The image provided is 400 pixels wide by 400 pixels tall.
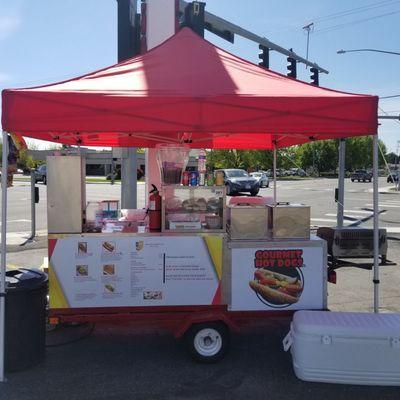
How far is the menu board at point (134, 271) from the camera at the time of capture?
176 inches

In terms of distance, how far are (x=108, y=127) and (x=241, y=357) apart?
2.48 m

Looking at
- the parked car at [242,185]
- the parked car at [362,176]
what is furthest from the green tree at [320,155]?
the parked car at [242,185]

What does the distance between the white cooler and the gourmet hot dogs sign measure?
61 centimetres

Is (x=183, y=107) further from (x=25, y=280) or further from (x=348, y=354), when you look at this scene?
(x=348, y=354)

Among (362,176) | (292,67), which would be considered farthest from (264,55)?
(362,176)

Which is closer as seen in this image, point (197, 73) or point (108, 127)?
point (108, 127)

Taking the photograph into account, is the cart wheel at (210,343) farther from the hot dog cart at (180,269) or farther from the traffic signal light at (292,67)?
the traffic signal light at (292,67)

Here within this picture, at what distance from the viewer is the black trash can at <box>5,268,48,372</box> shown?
418cm

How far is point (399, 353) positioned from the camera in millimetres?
3951

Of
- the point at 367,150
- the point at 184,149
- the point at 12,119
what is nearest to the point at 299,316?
the point at 184,149

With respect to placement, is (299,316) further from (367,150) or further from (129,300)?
(367,150)

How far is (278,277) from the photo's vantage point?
4641 millimetres

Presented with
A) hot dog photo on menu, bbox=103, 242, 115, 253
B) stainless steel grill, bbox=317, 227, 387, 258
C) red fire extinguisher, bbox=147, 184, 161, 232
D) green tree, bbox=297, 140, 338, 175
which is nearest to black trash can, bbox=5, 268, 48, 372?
hot dog photo on menu, bbox=103, 242, 115, 253

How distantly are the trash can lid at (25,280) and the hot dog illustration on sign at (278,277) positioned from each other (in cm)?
195
